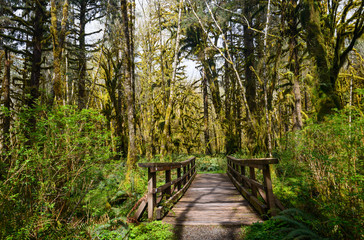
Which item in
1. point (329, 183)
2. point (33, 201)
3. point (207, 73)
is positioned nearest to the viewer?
point (33, 201)

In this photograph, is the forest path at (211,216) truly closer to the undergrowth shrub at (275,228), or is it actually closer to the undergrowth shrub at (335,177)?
the undergrowth shrub at (275,228)

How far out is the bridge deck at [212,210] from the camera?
396cm

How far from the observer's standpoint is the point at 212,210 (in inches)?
184

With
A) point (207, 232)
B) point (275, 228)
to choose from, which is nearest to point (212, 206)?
point (207, 232)

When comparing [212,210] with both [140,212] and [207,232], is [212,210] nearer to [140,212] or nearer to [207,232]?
[207,232]

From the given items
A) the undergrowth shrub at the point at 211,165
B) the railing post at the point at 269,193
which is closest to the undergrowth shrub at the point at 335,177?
the railing post at the point at 269,193

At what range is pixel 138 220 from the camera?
3.94m

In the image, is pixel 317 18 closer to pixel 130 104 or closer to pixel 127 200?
pixel 130 104

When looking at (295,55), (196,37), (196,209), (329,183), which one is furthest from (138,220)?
(196,37)

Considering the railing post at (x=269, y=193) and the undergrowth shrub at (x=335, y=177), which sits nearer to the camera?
the undergrowth shrub at (x=335, y=177)

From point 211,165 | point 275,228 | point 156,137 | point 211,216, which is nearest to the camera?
point 275,228

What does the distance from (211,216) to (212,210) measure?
1.39ft

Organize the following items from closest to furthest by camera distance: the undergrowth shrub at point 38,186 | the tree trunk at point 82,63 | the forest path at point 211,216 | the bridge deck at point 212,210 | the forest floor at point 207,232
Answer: the undergrowth shrub at point 38,186
the forest floor at point 207,232
the forest path at point 211,216
the bridge deck at point 212,210
the tree trunk at point 82,63

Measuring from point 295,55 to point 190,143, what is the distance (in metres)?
9.82
